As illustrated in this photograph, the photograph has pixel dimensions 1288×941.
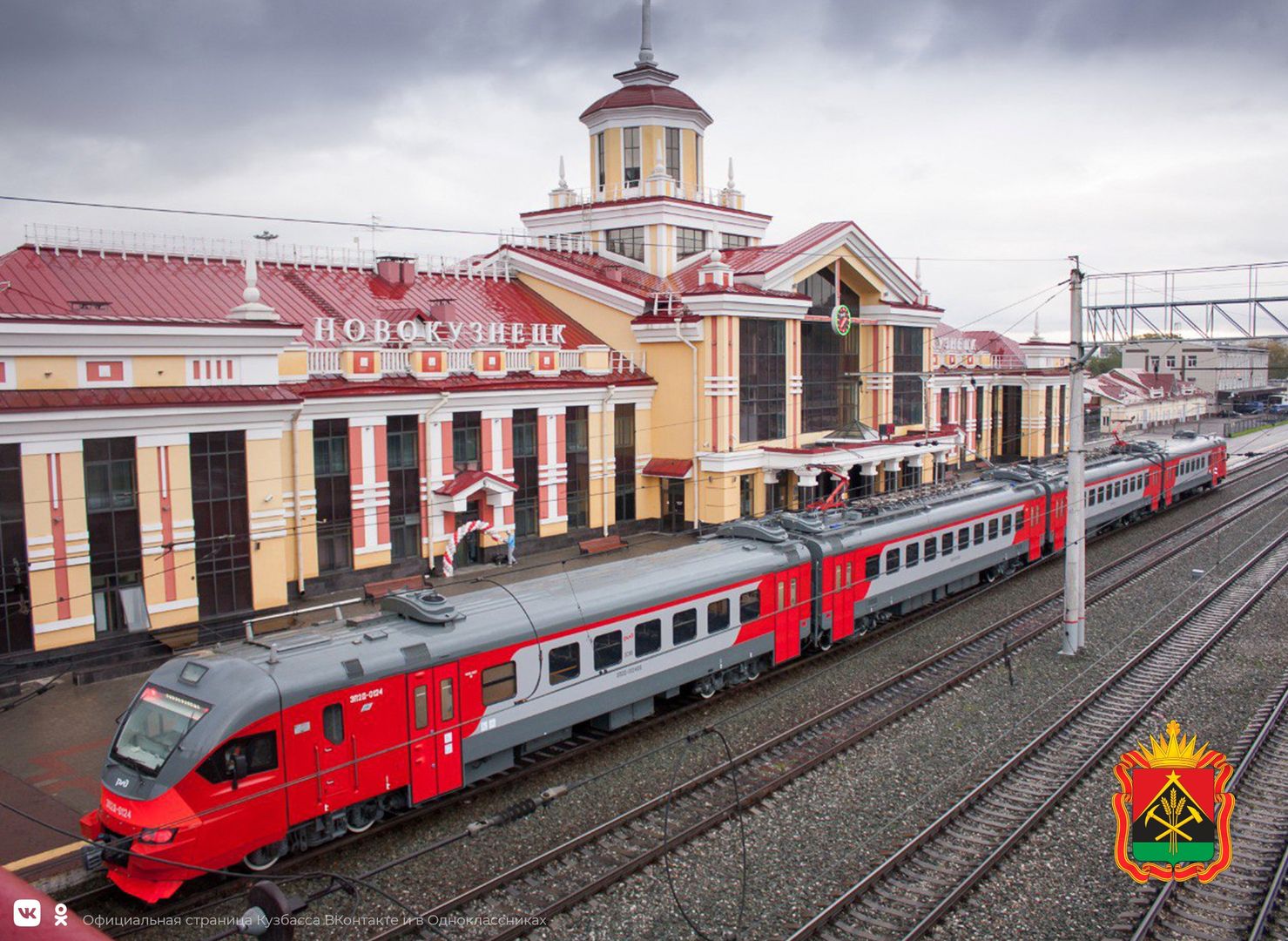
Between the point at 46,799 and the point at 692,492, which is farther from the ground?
the point at 692,492

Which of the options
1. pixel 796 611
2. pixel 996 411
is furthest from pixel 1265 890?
pixel 996 411

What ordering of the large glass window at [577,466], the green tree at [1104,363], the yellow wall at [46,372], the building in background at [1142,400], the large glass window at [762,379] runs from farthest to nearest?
1. the green tree at [1104,363]
2. the building in background at [1142,400]
3. the large glass window at [762,379]
4. the large glass window at [577,466]
5. the yellow wall at [46,372]

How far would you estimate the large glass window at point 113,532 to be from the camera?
21.9 m

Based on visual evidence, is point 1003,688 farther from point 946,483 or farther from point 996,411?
point 996,411

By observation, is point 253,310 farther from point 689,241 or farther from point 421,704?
point 689,241

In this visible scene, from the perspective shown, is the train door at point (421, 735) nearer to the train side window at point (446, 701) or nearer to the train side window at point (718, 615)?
the train side window at point (446, 701)

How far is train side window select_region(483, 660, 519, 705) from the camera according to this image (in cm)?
1501

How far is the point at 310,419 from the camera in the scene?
27.4 m

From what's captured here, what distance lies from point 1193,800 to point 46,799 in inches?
607

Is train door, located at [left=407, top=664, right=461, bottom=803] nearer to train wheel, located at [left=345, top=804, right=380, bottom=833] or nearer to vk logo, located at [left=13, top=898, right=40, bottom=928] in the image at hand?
train wheel, located at [left=345, top=804, right=380, bottom=833]

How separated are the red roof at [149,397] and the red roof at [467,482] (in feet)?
20.0

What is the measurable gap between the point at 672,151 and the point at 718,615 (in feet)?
94.2

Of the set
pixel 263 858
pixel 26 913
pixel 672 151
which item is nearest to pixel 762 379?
pixel 672 151

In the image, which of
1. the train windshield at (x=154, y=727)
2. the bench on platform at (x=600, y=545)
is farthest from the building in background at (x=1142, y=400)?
the train windshield at (x=154, y=727)
